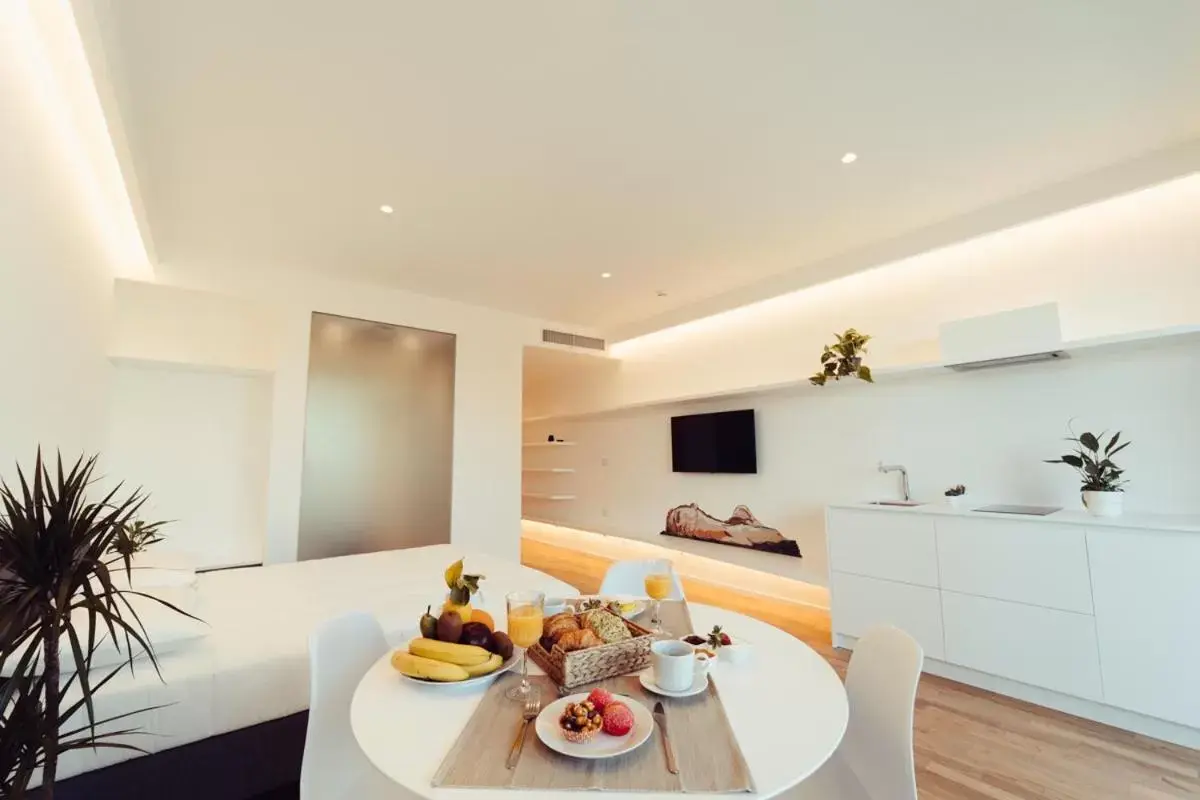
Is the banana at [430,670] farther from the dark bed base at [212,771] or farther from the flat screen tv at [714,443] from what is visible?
the flat screen tv at [714,443]

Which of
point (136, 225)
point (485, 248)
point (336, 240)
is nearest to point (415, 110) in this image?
point (485, 248)

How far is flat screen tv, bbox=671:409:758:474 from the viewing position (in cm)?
482

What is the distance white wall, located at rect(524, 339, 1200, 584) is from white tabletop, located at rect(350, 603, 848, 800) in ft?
9.43

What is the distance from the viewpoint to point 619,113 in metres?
2.42

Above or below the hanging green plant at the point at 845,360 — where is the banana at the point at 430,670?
below

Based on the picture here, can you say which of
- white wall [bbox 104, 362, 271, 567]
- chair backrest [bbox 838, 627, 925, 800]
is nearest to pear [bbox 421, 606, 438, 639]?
chair backrest [bbox 838, 627, 925, 800]

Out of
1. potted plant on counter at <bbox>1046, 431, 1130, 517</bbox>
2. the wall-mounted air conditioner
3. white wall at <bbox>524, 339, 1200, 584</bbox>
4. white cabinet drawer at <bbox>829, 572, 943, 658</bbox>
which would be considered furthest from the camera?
white cabinet drawer at <bbox>829, 572, 943, 658</bbox>

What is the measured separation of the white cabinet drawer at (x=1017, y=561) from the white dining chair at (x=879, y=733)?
2.01 metres

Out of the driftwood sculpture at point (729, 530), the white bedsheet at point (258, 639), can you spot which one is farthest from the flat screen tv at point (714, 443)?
the white bedsheet at point (258, 639)

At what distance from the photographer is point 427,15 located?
188 cm

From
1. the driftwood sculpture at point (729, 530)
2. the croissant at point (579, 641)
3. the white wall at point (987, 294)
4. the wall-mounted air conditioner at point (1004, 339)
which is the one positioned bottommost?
the driftwood sculpture at point (729, 530)

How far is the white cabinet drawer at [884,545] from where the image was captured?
3.10 meters

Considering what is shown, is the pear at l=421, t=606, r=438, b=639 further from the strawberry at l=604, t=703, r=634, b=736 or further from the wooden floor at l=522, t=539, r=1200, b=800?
the wooden floor at l=522, t=539, r=1200, b=800

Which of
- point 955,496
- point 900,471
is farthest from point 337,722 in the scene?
point 900,471
